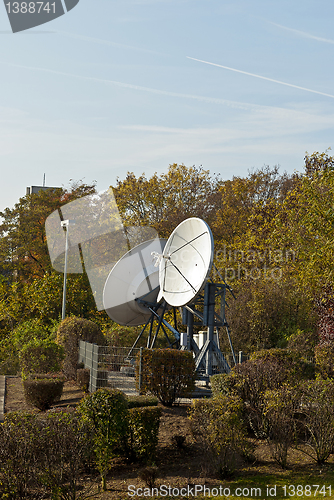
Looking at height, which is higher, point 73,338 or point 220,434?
point 73,338

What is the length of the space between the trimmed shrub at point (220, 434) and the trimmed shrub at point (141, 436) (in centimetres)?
67

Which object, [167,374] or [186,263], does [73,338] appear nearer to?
[186,263]

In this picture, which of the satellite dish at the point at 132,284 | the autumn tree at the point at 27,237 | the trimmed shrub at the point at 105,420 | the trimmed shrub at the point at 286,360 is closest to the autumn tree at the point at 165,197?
the autumn tree at the point at 27,237

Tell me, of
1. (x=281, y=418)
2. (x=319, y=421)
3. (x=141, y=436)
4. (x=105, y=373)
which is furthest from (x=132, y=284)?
(x=319, y=421)

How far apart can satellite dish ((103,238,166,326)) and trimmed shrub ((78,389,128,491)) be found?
941 cm

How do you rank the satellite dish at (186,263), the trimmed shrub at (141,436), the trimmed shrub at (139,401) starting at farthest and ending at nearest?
the satellite dish at (186,263), the trimmed shrub at (139,401), the trimmed shrub at (141,436)

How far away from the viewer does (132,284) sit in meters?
16.5

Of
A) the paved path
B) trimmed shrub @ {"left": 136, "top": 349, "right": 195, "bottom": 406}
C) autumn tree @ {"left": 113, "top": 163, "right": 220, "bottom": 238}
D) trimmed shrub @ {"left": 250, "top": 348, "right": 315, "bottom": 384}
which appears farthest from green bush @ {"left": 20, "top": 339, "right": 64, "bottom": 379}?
autumn tree @ {"left": 113, "top": 163, "right": 220, "bottom": 238}

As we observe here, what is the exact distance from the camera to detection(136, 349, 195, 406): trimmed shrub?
1080 cm

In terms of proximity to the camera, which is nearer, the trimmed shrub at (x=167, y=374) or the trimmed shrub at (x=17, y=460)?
the trimmed shrub at (x=17, y=460)

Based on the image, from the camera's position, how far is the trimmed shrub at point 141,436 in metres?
7.09

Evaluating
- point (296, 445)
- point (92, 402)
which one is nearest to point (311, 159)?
point (296, 445)

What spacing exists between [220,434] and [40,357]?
370 inches

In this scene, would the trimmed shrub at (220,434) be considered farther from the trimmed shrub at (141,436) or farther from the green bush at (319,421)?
the green bush at (319,421)
